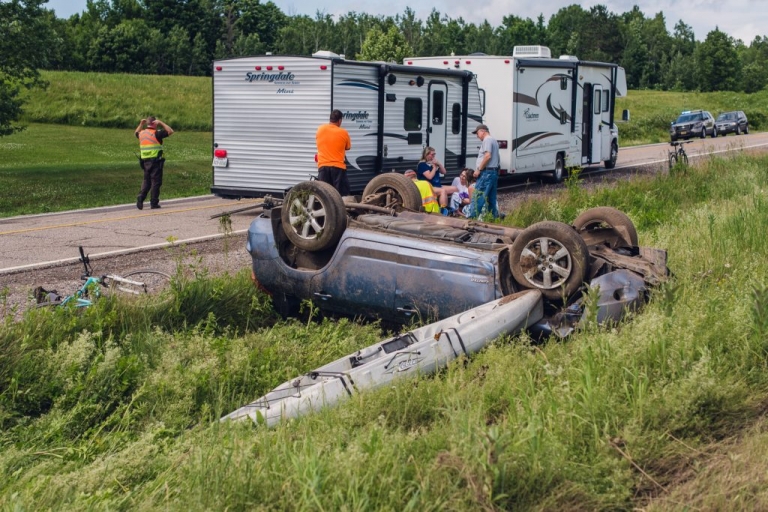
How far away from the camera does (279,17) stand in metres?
109

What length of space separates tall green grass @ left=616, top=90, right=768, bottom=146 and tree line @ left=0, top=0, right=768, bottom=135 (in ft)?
44.0

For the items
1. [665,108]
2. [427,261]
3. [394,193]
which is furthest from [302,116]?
[665,108]

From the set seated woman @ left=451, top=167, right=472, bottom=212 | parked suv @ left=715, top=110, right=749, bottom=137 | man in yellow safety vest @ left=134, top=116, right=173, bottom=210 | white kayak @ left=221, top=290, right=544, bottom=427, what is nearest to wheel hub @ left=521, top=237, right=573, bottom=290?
white kayak @ left=221, top=290, right=544, bottom=427

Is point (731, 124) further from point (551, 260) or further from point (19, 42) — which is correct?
point (551, 260)

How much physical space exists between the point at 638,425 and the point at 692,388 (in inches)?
18.8

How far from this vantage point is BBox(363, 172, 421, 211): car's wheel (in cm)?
888

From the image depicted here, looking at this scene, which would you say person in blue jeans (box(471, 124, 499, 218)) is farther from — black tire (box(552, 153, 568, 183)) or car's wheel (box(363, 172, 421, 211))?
black tire (box(552, 153, 568, 183))

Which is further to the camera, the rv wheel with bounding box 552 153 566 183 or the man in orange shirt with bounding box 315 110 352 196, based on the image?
the rv wheel with bounding box 552 153 566 183

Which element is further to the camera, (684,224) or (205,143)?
(205,143)

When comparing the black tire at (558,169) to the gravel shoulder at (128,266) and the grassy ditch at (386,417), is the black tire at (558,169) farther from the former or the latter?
the grassy ditch at (386,417)

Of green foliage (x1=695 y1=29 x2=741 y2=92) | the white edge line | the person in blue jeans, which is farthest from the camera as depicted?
green foliage (x1=695 y1=29 x2=741 y2=92)

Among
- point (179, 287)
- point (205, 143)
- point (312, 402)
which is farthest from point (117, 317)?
point (205, 143)

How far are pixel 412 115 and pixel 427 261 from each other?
10.7m

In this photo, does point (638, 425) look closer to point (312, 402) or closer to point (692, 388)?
point (692, 388)
